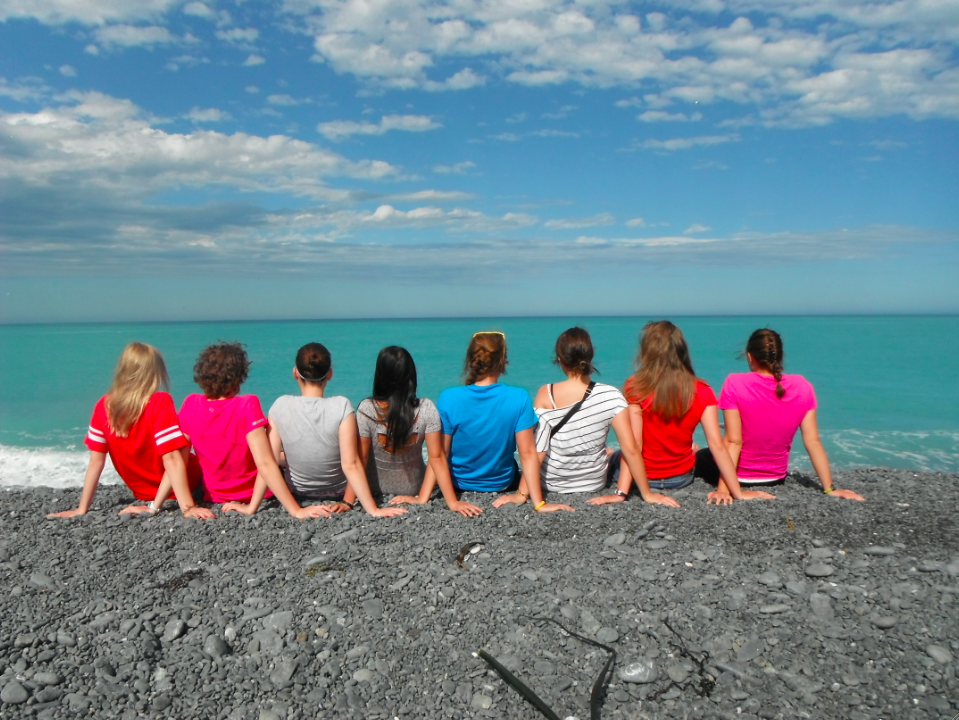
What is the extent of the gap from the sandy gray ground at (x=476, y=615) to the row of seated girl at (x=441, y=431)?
54 centimetres

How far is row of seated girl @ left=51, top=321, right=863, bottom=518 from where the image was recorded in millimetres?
5500

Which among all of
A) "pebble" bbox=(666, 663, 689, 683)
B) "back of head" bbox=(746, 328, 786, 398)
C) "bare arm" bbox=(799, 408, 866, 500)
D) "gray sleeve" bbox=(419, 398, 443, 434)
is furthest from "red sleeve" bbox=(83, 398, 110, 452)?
"bare arm" bbox=(799, 408, 866, 500)

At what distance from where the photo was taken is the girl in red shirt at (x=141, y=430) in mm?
5496

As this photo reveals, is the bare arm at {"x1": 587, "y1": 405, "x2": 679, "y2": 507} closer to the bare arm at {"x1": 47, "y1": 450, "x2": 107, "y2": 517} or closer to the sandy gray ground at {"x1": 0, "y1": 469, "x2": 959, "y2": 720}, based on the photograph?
the sandy gray ground at {"x1": 0, "y1": 469, "x2": 959, "y2": 720}

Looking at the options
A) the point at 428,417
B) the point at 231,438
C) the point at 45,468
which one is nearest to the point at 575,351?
the point at 428,417

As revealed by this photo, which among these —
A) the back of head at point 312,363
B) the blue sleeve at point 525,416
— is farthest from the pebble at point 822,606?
the back of head at point 312,363

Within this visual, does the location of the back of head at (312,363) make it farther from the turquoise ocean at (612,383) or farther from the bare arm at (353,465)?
the turquoise ocean at (612,383)

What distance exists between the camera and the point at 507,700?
10.3ft

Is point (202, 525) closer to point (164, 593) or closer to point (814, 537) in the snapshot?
point (164, 593)

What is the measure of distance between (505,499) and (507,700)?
2.66 meters

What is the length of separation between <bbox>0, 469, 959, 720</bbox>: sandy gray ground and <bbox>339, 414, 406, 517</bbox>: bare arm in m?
0.17

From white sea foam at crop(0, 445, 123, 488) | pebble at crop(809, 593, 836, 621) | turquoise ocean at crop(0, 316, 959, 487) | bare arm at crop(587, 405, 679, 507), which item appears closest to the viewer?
pebble at crop(809, 593, 836, 621)

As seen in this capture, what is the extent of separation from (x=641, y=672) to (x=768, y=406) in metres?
3.55

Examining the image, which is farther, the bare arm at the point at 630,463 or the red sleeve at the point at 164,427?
the bare arm at the point at 630,463
